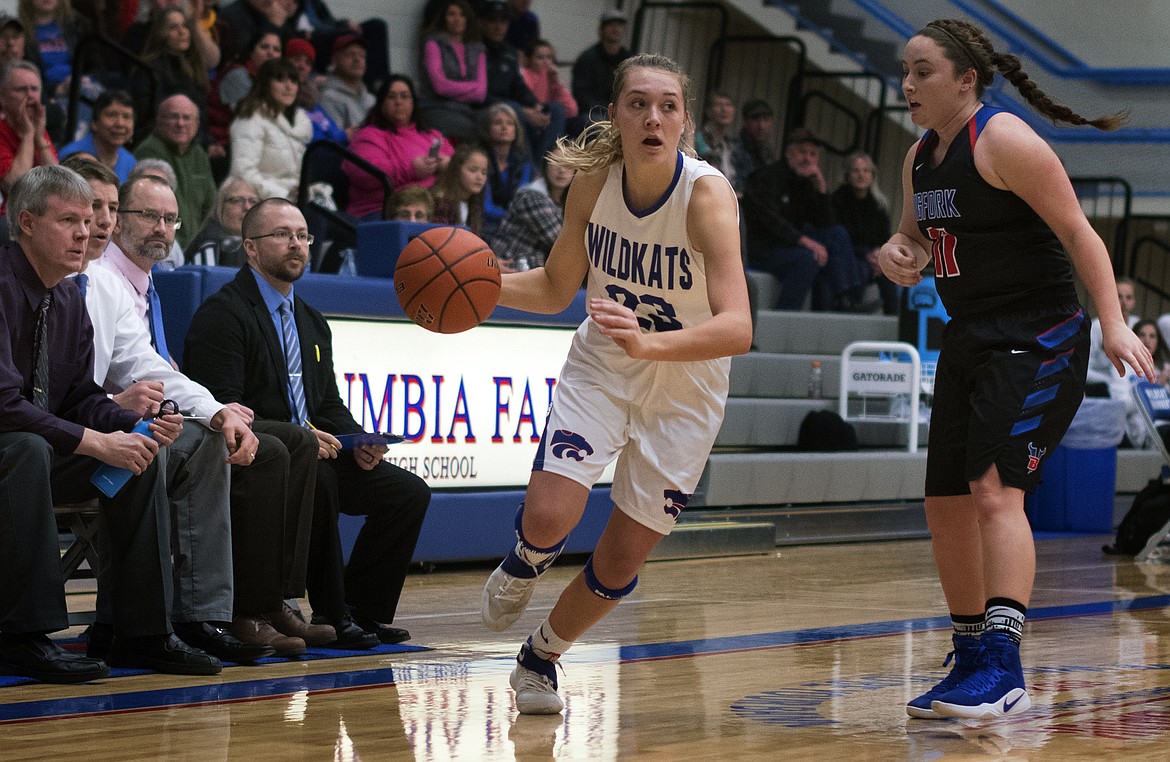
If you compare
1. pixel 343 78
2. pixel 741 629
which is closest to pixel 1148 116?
pixel 343 78

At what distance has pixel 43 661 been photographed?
4082mm

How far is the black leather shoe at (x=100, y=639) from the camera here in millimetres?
4441

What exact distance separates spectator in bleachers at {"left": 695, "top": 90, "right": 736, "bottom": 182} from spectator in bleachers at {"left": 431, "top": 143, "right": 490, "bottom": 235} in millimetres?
3302

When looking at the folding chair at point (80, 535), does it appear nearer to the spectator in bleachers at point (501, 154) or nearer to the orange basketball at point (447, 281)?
the orange basketball at point (447, 281)

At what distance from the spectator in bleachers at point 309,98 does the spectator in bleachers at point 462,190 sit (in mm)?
1401

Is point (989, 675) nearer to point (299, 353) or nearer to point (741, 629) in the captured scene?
point (741, 629)

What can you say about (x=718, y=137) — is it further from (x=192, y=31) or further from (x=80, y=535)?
(x=80, y=535)

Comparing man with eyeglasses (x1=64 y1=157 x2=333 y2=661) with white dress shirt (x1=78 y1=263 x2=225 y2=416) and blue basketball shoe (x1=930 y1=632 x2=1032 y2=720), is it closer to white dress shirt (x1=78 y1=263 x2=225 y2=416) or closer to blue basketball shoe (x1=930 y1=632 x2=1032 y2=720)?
white dress shirt (x1=78 y1=263 x2=225 y2=416)

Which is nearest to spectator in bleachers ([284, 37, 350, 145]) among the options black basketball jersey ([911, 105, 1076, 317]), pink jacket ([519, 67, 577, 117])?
pink jacket ([519, 67, 577, 117])

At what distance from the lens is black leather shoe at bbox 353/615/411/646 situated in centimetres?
498

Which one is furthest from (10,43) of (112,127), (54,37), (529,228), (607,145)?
(607,145)

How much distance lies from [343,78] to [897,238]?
A: 21.9 ft

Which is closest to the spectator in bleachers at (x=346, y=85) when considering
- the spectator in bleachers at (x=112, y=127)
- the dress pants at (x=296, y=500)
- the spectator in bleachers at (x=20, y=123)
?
the spectator in bleachers at (x=112, y=127)

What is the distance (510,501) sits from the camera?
278 inches
